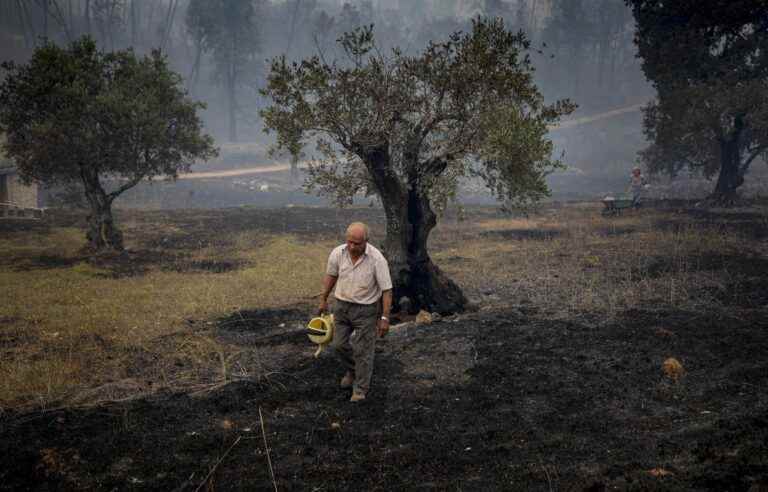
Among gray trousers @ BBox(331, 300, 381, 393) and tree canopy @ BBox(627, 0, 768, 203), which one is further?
tree canopy @ BBox(627, 0, 768, 203)

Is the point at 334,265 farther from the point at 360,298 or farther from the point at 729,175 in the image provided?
the point at 729,175

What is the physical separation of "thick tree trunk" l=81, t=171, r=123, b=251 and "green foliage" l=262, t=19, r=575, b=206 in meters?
9.95

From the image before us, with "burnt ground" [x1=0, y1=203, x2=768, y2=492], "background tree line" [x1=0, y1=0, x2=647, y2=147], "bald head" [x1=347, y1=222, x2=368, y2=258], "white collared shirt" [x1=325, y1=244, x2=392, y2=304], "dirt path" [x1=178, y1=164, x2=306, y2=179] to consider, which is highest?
"background tree line" [x1=0, y1=0, x2=647, y2=147]

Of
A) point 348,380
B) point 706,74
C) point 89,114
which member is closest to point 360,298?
point 348,380

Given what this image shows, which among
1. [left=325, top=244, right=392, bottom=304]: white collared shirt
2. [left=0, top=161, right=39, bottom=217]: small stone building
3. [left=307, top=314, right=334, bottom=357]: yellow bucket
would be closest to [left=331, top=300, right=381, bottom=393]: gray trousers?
[left=325, top=244, right=392, bottom=304]: white collared shirt

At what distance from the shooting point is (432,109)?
497 inches

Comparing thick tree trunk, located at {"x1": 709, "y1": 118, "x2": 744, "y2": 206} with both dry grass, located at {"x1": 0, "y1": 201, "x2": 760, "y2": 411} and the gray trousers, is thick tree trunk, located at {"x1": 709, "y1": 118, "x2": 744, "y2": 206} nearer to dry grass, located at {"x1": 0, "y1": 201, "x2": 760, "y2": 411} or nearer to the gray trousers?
dry grass, located at {"x1": 0, "y1": 201, "x2": 760, "y2": 411}

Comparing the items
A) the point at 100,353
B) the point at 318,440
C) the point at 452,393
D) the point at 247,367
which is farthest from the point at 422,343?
the point at 100,353

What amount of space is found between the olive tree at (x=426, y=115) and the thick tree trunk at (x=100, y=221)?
391 inches

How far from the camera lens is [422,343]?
33.6 feet

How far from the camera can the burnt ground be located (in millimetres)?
5707

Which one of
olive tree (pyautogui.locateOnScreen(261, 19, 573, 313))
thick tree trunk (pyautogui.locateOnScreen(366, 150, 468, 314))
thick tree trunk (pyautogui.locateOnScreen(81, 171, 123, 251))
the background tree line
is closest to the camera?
olive tree (pyautogui.locateOnScreen(261, 19, 573, 313))

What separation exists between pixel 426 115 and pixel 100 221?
13548 mm

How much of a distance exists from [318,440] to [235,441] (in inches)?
37.4
